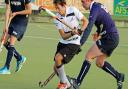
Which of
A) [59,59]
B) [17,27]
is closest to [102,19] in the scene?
[59,59]

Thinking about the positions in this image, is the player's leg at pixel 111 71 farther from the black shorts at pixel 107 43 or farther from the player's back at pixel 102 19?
the player's back at pixel 102 19

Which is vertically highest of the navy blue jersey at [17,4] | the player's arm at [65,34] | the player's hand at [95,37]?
the navy blue jersey at [17,4]

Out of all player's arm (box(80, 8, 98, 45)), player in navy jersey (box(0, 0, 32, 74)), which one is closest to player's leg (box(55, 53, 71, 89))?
player's arm (box(80, 8, 98, 45))

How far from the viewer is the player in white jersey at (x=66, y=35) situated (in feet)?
28.5

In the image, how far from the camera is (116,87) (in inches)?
380

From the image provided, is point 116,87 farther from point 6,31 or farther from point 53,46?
point 53,46

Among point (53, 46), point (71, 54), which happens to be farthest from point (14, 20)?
point (53, 46)

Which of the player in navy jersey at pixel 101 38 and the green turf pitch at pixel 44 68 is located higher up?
the player in navy jersey at pixel 101 38

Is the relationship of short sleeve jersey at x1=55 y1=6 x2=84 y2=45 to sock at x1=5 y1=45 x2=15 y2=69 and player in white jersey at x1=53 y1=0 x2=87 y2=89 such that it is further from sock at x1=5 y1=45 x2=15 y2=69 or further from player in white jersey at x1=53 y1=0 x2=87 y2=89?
sock at x1=5 y1=45 x2=15 y2=69

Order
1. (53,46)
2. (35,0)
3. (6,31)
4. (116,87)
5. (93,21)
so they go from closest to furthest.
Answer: (93,21) < (116,87) < (6,31) < (53,46) < (35,0)

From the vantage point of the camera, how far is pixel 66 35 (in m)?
8.69

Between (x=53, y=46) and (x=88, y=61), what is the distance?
7335 millimetres

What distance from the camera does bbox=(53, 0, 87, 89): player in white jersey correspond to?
8.67 metres

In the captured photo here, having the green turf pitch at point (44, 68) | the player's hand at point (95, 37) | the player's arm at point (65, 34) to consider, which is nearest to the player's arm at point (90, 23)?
the player's arm at point (65, 34)
